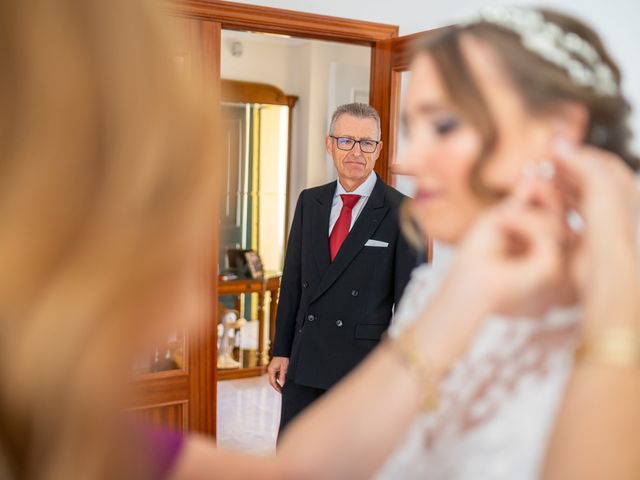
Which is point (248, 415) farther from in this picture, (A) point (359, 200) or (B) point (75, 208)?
(B) point (75, 208)

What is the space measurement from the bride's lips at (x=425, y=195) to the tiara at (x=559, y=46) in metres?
0.19

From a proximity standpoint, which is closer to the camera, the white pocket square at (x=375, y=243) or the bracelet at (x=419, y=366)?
the bracelet at (x=419, y=366)

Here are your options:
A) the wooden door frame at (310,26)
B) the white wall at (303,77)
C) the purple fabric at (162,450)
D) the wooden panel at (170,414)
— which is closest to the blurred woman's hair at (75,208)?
the purple fabric at (162,450)

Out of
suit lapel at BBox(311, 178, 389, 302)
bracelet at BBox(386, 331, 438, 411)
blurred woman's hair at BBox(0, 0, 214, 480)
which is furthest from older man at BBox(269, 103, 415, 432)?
blurred woman's hair at BBox(0, 0, 214, 480)

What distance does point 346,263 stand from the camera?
138 centimetres

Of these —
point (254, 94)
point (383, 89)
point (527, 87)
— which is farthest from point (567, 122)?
point (254, 94)

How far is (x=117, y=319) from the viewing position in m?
0.55

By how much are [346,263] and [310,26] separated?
1140 mm

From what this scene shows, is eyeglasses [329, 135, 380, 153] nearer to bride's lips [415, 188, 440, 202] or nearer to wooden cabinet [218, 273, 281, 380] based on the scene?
bride's lips [415, 188, 440, 202]

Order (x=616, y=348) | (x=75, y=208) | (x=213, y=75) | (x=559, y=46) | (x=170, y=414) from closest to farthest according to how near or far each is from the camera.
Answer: (x=75, y=208), (x=616, y=348), (x=559, y=46), (x=213, y=75), (x=170, y=414)

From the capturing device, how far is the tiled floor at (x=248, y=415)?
10.9 feet

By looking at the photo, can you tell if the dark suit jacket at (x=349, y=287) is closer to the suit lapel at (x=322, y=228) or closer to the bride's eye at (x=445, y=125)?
the suit lapel at (x=322, y=228)

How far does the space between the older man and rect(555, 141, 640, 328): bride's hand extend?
475 millimetres

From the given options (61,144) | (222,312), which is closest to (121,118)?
(61,144)
